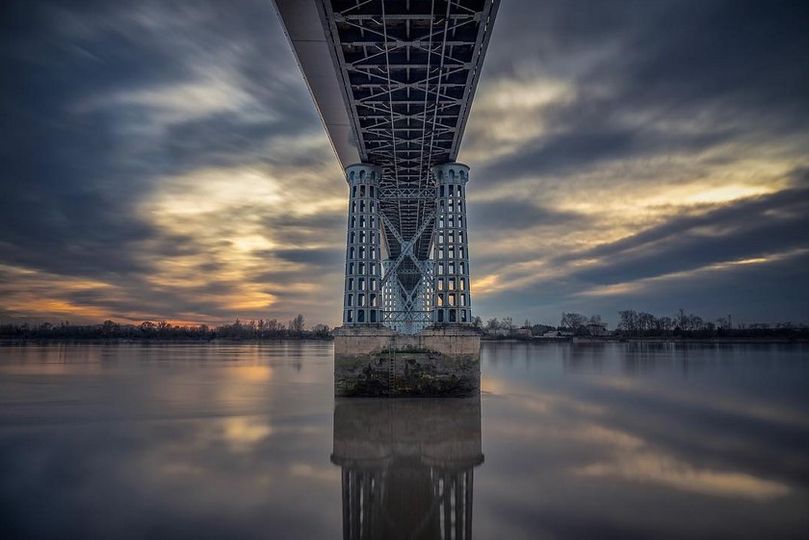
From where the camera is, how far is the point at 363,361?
26.6 metres

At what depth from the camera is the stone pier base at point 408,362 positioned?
2633 centimetres

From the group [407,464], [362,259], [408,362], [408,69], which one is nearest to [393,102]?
[408,69]

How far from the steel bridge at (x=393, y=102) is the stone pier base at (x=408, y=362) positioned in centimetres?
127

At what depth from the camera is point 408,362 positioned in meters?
26.5

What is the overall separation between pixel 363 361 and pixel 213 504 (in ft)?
47.6

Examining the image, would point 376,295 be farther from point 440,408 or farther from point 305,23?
point 305,23

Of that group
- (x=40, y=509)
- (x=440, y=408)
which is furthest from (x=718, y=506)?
(x=40, y=509)

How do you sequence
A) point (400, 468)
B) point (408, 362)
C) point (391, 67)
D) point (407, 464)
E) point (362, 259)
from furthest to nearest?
point (362, 259), point (408, 362), point (391, 67), point (407, 464), point (400, 468)

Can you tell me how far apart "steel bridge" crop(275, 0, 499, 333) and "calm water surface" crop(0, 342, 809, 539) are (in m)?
6.57

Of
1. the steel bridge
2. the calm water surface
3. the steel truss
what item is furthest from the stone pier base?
the steel truss

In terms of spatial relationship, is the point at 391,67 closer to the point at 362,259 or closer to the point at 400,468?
the point at 362,259

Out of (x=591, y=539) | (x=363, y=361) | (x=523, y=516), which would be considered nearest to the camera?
(x=591, y=539)

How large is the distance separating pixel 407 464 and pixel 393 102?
49.1 ft

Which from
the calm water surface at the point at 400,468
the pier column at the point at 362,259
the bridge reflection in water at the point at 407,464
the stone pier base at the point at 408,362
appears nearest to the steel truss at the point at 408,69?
the pier column at the point at 362,259
